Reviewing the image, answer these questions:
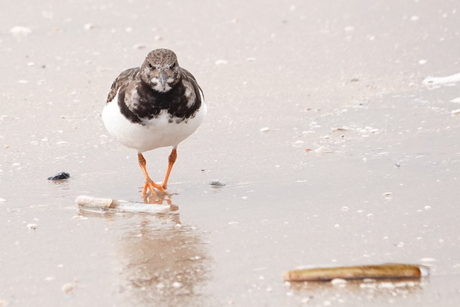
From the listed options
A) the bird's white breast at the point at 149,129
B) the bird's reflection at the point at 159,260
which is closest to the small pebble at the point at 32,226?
the bird's reflection at the point at 159,260

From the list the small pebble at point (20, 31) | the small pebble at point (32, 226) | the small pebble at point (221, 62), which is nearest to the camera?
the small pebble at point (32, 226)

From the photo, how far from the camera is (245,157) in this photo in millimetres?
5289

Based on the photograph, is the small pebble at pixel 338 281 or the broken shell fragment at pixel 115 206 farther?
the broken shell fragment at pixel 115 206

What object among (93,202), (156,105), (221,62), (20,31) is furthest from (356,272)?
(20,31)

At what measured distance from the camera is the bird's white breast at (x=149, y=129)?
4.37m

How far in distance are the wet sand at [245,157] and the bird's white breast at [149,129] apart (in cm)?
39

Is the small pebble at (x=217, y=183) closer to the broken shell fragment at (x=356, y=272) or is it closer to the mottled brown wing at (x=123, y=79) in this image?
the mottled brown wing at (x=123, y=79)

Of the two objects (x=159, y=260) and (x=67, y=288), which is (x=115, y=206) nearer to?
(x=159, y=260)

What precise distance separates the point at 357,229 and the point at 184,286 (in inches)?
42.0

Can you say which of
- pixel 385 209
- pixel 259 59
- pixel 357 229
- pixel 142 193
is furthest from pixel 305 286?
pixel 259 59

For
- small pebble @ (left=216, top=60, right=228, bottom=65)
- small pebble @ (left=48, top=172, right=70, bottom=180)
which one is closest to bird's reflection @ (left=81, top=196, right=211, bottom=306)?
small pebble @ (left=48, top=172, right=70, bottom=180)

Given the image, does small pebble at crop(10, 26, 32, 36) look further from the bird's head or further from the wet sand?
the bird's head

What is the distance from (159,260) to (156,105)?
1.01 m

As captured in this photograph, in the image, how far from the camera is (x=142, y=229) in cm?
411
